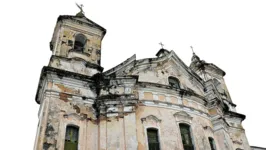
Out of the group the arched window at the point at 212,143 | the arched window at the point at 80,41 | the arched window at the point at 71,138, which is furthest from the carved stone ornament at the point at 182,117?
the arched window at the point at 80,41

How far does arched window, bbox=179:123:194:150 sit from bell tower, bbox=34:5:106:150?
392cm

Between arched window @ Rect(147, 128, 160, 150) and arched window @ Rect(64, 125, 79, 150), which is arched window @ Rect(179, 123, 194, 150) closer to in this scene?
arched window @ Rect(147, 128, 160, 150)

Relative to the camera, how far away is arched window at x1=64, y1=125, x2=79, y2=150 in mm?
10539

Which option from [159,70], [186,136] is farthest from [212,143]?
[159,70]

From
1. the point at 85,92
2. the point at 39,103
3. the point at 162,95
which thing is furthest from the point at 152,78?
the point at 39,103

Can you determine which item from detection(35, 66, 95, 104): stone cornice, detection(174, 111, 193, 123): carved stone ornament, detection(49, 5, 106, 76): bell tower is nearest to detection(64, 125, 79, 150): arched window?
detection(35, 66, 95, 104): stone cornice

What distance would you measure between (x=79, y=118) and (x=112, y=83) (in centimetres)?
225

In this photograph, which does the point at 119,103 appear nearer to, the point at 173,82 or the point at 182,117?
the point at 182,117

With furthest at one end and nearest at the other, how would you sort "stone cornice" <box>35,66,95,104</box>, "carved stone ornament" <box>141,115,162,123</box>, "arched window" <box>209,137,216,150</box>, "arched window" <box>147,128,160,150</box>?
"arched window" <box>209,137,216,150</box>, "carved stone ornament" <box>141,115,162,123</box>, "stone cornice" <box>35,66,95,104</box>, "arched window" <box>147,128,160,150</box>

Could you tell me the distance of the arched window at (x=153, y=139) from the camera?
1155 centimetres

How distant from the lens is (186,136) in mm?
12555

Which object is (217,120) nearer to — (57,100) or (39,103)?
(57,100)

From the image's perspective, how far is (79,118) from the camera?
37.3ft

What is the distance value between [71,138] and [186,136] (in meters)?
5.13
